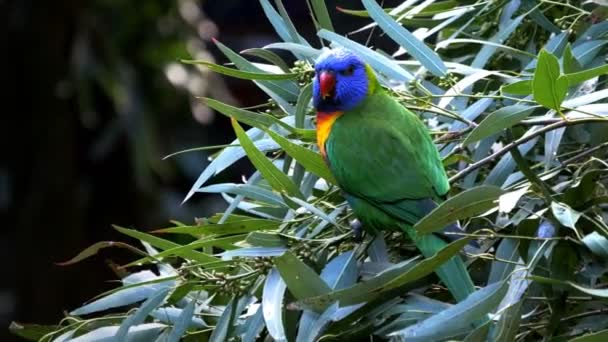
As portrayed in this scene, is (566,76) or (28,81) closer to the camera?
(566,76)

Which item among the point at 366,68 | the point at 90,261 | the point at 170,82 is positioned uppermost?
the point at 366,68

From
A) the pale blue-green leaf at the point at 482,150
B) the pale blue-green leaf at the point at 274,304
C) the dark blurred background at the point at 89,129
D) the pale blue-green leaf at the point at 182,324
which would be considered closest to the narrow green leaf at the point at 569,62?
the pale blue-green leaf at the point at 482,150

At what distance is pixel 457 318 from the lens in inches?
45.9

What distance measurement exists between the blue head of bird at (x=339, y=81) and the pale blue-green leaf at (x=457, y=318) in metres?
0.47

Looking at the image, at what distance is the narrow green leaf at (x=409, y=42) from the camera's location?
1483 mm

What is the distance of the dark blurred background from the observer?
4.33m

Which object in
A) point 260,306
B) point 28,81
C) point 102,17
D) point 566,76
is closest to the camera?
point 566,76

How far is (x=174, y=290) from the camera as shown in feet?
4.57

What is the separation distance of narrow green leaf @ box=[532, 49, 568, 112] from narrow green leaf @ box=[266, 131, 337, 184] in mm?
338

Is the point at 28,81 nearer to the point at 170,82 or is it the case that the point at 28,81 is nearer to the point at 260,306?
the point at 170,82

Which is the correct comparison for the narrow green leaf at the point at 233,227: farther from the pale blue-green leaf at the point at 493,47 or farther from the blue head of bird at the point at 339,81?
the pale blue-green leaf at the point at 493,47

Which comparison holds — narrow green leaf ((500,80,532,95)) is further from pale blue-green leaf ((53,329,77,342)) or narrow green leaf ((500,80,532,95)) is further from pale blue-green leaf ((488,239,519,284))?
pale blue-green leaf ((53,329,77,342))

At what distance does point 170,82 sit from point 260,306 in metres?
3.12

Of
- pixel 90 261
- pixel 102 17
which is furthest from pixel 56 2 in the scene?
pixel 90 261
